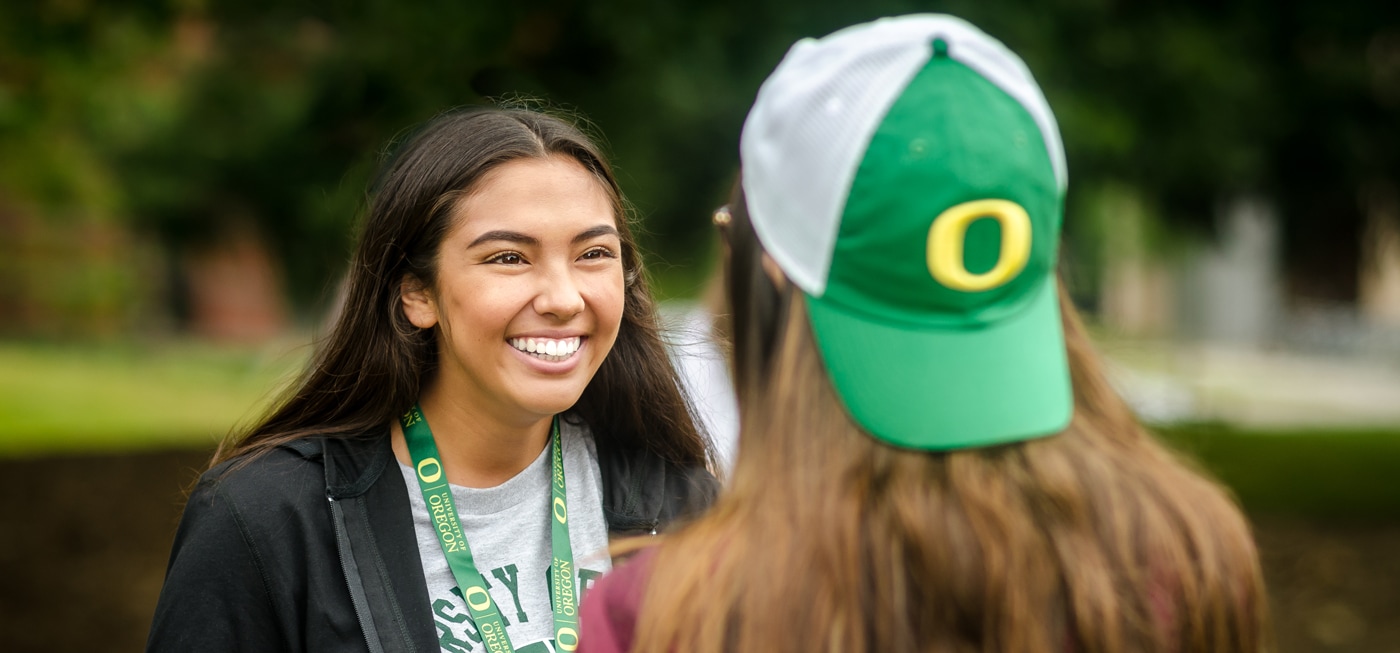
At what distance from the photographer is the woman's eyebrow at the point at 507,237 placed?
6.91 feet

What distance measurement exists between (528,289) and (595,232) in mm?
169

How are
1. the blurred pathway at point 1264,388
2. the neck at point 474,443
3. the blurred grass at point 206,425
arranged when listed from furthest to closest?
the blurred pathway at point 1264,388 < the blurred grass at point 206,425 < the neck at point 474,443

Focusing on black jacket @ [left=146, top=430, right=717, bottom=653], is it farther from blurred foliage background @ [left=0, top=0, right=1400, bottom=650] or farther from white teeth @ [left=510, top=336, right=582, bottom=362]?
blurred foliage background @ [left=0, top=0, right=1400, bottom=650]

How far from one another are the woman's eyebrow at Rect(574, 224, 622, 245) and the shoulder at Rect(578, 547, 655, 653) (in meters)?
0.80

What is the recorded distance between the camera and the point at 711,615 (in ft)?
4.43

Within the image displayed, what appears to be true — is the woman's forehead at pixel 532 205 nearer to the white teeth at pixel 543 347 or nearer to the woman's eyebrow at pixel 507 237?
the woman's eyebrow at pixel 507 237

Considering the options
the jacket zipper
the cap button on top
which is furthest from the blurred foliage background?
the cap button on top

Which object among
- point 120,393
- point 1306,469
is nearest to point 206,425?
point 120,393

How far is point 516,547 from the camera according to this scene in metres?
2.15

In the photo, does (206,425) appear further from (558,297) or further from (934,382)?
(934,382)

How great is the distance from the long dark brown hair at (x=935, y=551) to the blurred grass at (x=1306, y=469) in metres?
7.31

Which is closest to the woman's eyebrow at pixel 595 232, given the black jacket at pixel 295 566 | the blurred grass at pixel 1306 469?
the black jacket at pixel 295 566

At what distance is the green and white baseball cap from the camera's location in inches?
52.1

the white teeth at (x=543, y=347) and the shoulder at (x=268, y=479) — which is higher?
the white teeth at (x=543, y=347)
